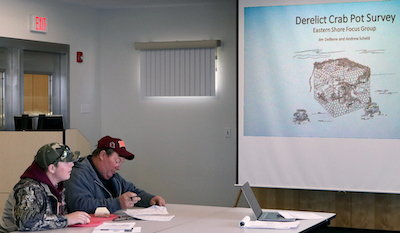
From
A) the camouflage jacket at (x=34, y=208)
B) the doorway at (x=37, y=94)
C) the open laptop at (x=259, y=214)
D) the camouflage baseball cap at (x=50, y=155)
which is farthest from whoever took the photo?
the doorway at (x=37, y=94)

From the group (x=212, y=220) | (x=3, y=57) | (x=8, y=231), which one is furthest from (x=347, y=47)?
A: (x=3, y=57)

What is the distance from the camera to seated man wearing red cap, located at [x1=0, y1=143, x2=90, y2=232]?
230cm

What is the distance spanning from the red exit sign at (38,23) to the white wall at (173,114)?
2.97 ft

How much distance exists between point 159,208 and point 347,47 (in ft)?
8.29

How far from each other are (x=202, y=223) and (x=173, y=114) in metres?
3.14

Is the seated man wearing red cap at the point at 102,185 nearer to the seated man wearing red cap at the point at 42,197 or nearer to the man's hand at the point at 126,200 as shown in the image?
the man's hand at the point at 126,200

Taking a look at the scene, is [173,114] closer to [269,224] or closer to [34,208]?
[269,224]

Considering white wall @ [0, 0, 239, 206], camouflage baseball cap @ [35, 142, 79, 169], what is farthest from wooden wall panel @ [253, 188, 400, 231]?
camouflage baseball cap @ [35, 142, 79, 169]

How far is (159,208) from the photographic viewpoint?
2953 mm

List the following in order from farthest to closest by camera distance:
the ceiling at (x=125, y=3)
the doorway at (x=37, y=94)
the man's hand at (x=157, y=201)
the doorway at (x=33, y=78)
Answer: the ceiling at (x=125, y=3)
the doorway at (x=37, y=94)
the doorway at (x=33, y=78)
the man's hand at (x=157, y=201)

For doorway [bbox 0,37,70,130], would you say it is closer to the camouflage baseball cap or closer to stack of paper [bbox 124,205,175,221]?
stack of paper [bbox 124,205,175,221]

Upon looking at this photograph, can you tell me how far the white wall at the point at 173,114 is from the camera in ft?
17.9

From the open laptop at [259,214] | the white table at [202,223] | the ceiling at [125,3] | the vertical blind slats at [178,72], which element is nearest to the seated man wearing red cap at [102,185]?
the white table at [202,223]

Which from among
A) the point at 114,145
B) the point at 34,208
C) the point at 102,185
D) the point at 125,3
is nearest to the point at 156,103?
the point at 125,3
